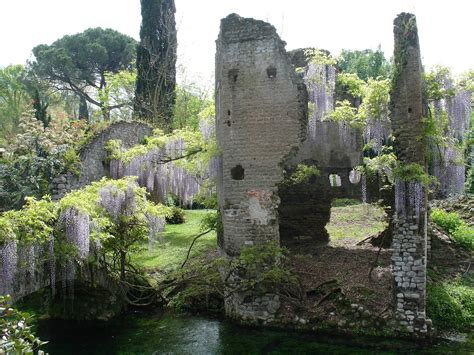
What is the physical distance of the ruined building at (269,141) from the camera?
10516mm

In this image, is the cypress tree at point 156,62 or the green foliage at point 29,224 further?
the cypress tree at point 156,62

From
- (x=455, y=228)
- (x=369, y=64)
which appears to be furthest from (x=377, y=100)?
Result: (x=369, y=64)

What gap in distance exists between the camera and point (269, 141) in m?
11.4

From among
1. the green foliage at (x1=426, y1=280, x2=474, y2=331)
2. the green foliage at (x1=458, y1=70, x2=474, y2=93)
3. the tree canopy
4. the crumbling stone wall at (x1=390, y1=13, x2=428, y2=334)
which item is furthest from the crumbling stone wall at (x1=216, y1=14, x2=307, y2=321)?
the tree canopy

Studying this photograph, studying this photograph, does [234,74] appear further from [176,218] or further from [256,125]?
[176,218]

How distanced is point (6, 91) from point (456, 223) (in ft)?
100.0

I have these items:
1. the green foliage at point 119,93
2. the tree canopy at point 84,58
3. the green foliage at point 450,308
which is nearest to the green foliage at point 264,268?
the green foliage at point 450,308

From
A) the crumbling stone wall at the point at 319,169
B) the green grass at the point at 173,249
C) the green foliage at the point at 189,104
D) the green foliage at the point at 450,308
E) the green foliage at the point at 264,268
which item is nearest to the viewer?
Result: the green foliage at the point at 450,308

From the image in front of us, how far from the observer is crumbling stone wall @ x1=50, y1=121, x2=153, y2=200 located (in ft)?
49.7

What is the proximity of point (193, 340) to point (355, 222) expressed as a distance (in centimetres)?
1147

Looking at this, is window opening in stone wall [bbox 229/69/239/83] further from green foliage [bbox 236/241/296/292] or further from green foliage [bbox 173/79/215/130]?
green foliage [bbox 173/79/215/130]

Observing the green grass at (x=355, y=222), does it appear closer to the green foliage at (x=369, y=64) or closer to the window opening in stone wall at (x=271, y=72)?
the window opening in stone wall at (x=271, y=72)

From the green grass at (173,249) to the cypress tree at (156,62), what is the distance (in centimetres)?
496

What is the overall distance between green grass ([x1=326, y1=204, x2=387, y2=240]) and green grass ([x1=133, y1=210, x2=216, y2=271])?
177 inches
